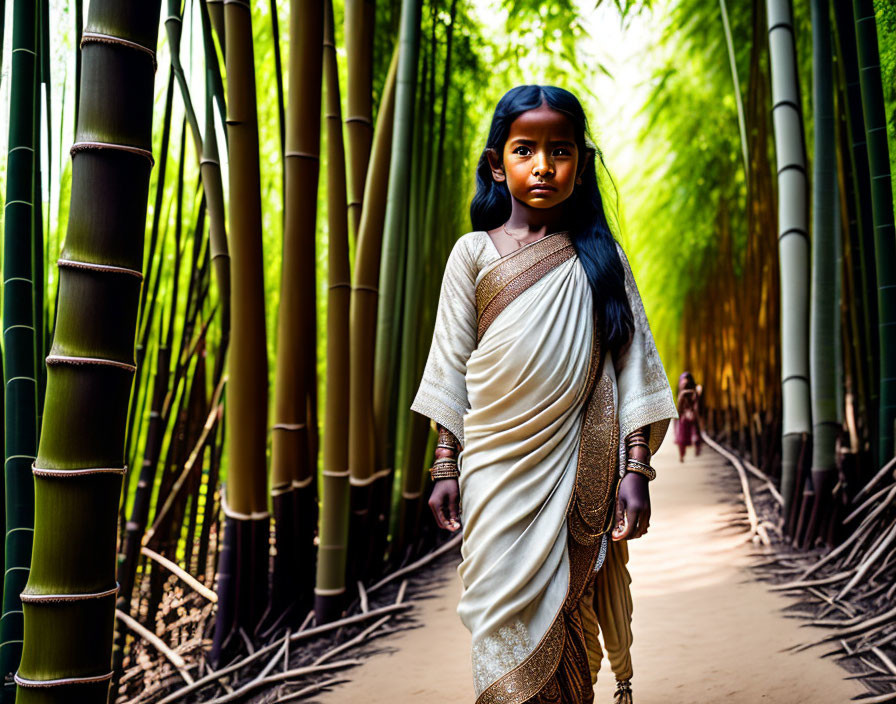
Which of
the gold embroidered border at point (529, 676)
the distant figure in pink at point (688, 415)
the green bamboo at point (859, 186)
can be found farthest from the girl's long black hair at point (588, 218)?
the distant figure in pink at point (688, 415)

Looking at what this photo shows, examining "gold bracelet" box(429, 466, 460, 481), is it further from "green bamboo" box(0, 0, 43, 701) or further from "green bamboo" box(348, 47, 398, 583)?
"green bamboo" box(348, 47, 398, 583)

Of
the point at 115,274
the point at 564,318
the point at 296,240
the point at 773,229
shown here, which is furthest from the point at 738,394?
the point at 115,274

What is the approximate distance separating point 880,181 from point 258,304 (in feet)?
5.33

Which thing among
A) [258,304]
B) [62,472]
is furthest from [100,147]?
[258,304]

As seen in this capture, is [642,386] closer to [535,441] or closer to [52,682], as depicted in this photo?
[535,441]

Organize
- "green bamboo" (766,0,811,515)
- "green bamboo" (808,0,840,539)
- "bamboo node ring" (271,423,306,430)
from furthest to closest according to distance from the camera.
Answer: "green bamboo" (766,0,811,515), "green bamboo" (808,0,840,539), "bamboo node ring" (271,423,306,430)

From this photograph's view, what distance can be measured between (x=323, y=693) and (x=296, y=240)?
1173 mm

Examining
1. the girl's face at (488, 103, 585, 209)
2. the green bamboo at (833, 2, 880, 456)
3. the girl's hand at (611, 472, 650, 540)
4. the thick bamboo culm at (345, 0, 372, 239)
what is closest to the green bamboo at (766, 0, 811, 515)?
the green bamboo at (833, 2, 880, 456)

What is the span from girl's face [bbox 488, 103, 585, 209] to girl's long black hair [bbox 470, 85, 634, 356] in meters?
0.02

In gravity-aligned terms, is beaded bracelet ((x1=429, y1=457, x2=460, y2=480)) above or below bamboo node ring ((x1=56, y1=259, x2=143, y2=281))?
below

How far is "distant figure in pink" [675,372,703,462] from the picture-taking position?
4.32m

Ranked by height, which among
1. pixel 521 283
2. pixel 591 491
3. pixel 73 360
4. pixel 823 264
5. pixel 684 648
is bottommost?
pixel 684 648

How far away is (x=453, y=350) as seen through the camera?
1.37 meters

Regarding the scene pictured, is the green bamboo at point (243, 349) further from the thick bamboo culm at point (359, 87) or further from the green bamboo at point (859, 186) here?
the green bamboo at point (859, 186)
